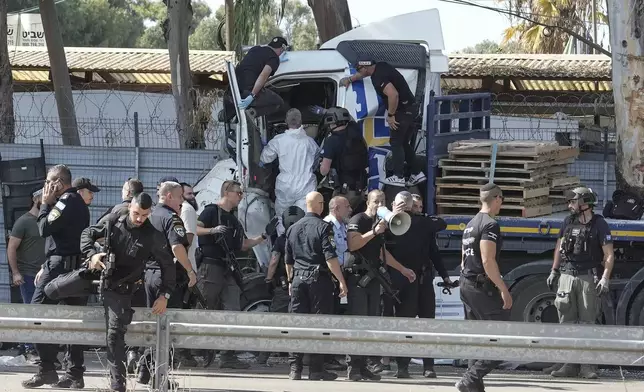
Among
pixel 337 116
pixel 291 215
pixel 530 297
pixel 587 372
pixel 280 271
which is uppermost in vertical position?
pixel 337 116

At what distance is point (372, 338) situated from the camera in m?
9.35

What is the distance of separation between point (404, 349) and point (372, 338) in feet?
0.92

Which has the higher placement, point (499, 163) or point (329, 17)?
point (329, 17)

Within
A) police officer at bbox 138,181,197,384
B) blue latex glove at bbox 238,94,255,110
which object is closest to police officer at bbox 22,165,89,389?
police officer at bbox 138,181,197,384

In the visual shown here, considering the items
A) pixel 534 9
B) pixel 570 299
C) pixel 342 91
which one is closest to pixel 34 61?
pixel 534 9

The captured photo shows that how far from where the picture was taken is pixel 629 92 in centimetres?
1343

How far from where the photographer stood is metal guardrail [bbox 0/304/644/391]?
9.30 m

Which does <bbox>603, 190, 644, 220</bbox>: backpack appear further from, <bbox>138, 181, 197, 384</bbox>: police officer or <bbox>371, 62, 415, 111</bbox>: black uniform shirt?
<bbox>138, 181, 197, 384</bbox>: police officer

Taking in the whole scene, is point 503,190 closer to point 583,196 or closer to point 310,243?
point 583,196

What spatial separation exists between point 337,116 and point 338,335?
3.25 metres

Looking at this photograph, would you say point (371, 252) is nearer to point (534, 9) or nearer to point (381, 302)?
point (381, 302)

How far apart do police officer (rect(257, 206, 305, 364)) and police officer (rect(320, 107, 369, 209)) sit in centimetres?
54

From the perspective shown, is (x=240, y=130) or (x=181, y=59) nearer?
(x=240, y=130)

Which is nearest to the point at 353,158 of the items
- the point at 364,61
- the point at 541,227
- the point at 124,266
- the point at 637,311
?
the point at 364,61
